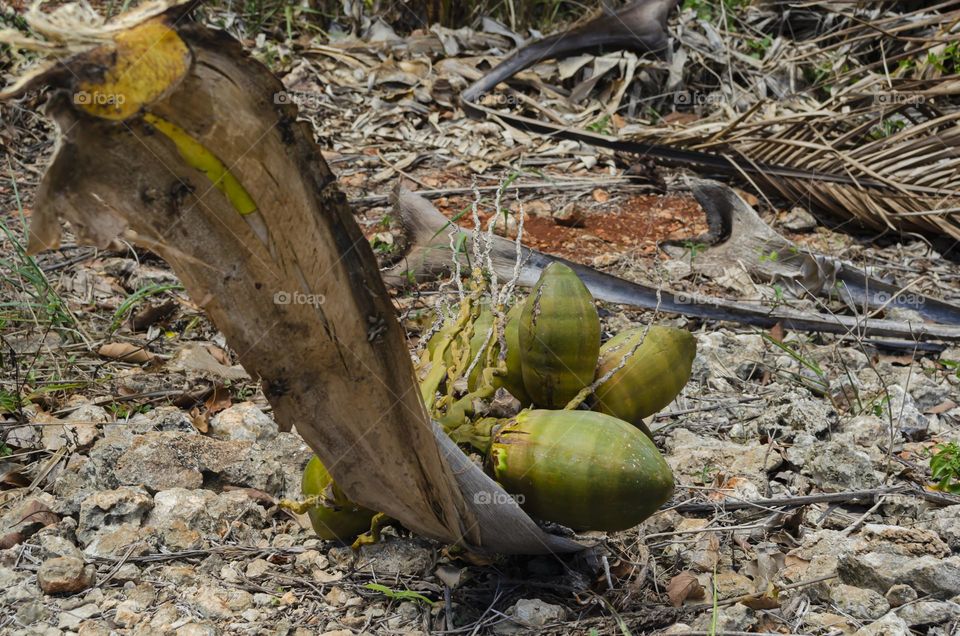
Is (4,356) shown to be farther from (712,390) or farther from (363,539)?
(712,390)

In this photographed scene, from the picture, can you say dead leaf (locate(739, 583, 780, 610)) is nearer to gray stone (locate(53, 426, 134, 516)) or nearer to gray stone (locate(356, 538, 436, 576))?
gray stone (locate(356, 538, 436, 576))

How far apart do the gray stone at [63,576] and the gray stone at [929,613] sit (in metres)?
1.62

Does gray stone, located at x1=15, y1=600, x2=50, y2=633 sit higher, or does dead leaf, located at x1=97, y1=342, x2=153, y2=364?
gray stone, located at x1=15, y1=600, x2=50, y2=633

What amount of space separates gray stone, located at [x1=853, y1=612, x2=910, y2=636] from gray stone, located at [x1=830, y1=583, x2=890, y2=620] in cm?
6

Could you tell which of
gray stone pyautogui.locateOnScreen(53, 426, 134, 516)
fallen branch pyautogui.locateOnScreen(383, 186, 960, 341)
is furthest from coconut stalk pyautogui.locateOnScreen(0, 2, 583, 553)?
fallen branch pyautogui.locateOnScreen(383, 186, 960, 341)

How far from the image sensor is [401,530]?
2076 millimetres

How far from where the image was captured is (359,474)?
1.75m

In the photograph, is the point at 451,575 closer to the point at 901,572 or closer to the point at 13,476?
the point at 901,572

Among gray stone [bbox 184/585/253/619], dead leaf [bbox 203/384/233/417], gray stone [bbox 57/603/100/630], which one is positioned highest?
gray stone [bbox 57/603/100/630]

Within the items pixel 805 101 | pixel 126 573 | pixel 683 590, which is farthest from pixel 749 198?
pixel 126 573

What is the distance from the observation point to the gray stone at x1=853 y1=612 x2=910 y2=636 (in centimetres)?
173

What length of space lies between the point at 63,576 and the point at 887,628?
62.8 inches

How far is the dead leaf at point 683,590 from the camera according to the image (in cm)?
192

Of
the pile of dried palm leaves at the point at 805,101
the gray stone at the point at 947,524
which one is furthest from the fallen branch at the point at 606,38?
the gray stone at the point at 947,524
